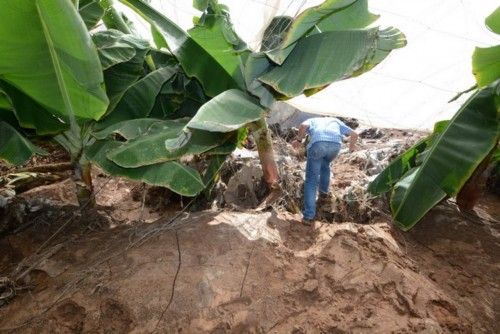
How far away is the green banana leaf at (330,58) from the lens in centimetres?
235

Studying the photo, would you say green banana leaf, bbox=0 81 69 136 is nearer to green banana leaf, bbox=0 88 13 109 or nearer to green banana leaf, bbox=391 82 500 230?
green banana leaf, bbox=0 88 13 109

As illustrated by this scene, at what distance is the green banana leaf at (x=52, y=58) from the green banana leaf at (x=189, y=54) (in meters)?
0.68

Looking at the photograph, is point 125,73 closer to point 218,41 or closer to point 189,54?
point 189,54

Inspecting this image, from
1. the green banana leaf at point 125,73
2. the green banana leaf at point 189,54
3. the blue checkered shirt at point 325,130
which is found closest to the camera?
the green banana leaf at point 189,54

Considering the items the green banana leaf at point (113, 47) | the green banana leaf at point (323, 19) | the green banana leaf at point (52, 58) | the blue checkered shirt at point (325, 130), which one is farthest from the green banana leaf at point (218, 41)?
the blue checkered shirt at point (325, 130)

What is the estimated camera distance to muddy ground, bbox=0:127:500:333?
88.3 inches

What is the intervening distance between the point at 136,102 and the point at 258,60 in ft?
3.76

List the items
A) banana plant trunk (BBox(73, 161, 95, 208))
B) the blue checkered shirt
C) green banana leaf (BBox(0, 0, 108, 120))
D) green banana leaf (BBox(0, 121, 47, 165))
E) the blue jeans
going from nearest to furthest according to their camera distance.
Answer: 1. green banana leaf (BBox(0, 0, 108, 120))
2. green banana leaf (BBox(0, 121, 47, 165))
3. banana plant trunk (BBox(73, 161, 95, 208))
4. the blue jeans
5. the blue checkered shirt

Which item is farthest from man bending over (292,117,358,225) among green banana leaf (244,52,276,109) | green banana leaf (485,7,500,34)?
green banana leaf (485,7,500,34)

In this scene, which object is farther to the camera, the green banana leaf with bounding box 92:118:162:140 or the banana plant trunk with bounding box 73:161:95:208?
the banana plant trunk with bounding box 73:161:95:208

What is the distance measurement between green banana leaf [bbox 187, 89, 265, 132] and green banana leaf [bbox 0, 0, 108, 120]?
82 cm

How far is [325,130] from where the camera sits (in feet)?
12.0

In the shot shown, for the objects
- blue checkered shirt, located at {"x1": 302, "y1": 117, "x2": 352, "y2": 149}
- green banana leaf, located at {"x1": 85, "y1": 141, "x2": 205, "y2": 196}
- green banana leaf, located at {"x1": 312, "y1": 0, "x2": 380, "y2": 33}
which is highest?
green banana leaf, located at {"x1": 312, "y1": 0, "x2": 380, "y2": 33}

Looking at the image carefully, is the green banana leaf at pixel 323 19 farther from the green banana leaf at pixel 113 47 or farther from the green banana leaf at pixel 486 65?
the green banana leaf at pixel 113 47
